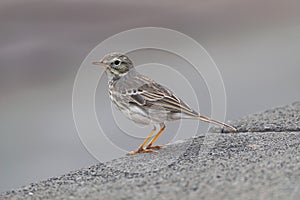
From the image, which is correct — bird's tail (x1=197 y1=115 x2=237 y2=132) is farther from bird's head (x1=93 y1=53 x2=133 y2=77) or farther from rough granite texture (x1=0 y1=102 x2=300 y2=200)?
bird's head (x1=93 y1=53 x2=133 y2=77)

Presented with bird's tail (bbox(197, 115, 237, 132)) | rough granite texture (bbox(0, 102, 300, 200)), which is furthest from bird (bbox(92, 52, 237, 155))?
rough granite texture (bbox(0, 102, 300, 200))

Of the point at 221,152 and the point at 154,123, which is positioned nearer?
the point at 221,152

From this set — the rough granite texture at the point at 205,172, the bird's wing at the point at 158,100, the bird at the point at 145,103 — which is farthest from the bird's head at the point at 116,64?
the rough granite texture at the point at 205,172

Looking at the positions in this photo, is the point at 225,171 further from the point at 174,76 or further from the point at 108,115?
the point at 174,76

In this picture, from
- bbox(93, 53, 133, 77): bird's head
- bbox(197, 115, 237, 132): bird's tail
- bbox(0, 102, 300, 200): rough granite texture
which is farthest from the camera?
bbox(93, 53, 133, 77): bird's head

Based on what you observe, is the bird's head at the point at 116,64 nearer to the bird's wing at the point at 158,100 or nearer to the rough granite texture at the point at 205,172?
the bird's wing at the point at 158,100

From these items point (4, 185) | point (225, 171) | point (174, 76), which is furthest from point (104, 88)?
point (225, 171)

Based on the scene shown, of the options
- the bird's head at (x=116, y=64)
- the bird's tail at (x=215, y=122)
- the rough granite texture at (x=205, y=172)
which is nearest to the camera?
the rough granite texture at (x=205, y=172)
